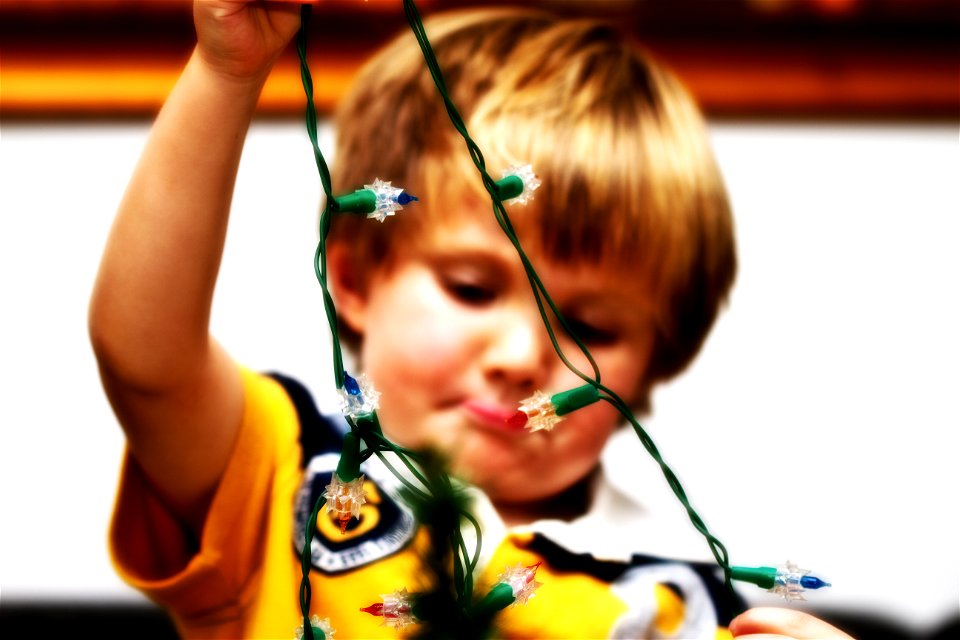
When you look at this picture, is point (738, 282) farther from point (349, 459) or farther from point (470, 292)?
point (349, 459)

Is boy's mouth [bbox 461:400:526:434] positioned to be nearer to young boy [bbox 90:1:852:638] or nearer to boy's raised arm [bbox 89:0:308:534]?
young boy [bbox 90:1:852:638]

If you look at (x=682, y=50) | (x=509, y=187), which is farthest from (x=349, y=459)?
(x=682, y=50)

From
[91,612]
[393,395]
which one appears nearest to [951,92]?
[393,395]

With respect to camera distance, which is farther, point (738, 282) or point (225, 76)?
point (738, 282)

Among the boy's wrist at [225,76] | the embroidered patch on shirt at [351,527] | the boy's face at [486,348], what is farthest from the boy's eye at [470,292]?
the boy's wrist at [225,76]

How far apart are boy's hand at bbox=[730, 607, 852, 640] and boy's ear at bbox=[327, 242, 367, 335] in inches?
13.1

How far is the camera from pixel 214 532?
0.53m

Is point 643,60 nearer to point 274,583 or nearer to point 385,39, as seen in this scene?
point 385,39

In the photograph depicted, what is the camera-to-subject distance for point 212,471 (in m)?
0.53

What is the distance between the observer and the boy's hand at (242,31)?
0.39m

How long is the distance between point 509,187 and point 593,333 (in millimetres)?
260

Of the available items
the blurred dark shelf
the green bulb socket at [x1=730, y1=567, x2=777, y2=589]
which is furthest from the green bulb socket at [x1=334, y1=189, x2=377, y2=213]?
the blurred dark shelf

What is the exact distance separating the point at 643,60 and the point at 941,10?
1.10 ft

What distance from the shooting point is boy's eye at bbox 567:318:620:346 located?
623mm
